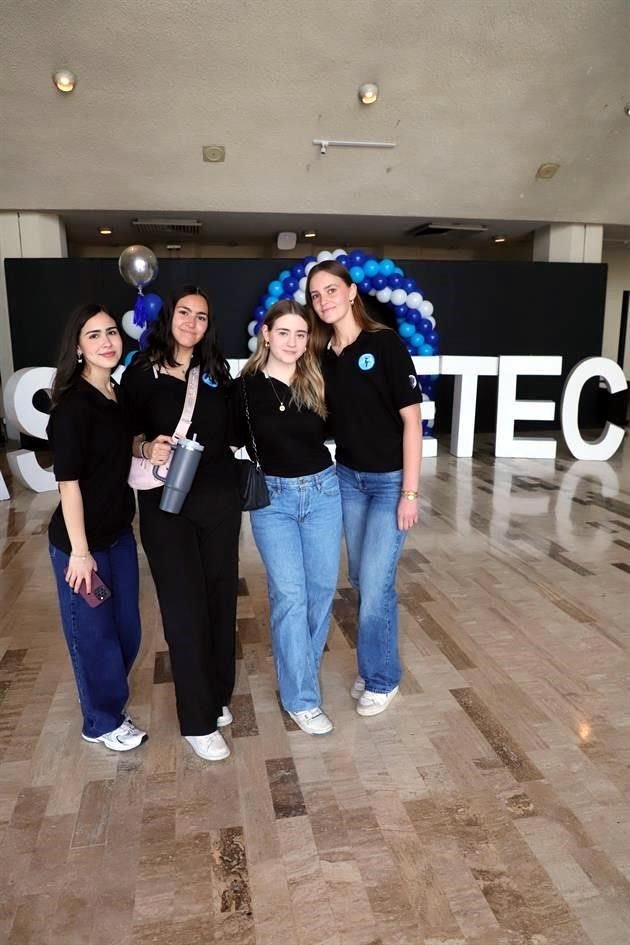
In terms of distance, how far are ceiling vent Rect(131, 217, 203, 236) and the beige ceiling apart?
777 mm

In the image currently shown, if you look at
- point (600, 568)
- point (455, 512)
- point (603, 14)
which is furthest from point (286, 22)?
point (600, 568)

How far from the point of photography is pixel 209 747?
2273 mm

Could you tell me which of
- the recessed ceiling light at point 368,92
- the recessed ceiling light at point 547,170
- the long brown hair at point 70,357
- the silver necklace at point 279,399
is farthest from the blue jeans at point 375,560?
the recessed ceiling light at point 547,170

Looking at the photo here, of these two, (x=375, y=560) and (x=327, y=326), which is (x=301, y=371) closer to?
(x=327, y=326)

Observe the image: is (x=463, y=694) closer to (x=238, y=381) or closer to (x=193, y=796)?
(x=193, y=796)

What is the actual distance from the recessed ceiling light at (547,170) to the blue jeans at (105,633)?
328 inches

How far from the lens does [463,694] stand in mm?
2707

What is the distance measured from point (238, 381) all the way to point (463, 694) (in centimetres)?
147

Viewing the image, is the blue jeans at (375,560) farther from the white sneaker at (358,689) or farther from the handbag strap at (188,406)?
the handbag strap at (188,406)

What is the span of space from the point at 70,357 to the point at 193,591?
0.78 metres

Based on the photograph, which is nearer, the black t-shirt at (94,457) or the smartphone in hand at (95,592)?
the black t-shirt at (94,457)

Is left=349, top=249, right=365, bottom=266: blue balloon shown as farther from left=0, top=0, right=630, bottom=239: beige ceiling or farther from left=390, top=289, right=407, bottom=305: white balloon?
left=0, top=0, right=630, bottom=239: beige ceiling

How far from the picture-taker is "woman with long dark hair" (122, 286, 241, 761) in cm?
213

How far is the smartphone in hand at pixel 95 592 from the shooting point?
211 cm
